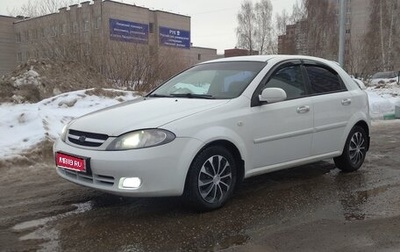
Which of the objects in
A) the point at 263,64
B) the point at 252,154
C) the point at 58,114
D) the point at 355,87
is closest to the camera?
the point at 252,154

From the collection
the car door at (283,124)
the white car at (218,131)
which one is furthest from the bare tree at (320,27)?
the car door at (283,124)

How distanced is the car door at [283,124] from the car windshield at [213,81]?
0.74 ft

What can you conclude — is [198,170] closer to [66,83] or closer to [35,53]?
[66,83]

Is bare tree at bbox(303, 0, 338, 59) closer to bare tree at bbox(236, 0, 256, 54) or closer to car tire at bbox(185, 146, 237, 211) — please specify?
bare tree at bbox(236, 0, 256, 54)

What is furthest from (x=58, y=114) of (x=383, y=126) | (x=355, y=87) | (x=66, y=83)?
(x=383, y=126)

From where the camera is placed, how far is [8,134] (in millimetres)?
7367

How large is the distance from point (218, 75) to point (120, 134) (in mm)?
1708

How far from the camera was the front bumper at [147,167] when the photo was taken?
402 centimetres

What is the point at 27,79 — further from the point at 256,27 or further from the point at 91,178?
the point at 256,27

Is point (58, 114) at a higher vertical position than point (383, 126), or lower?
higher

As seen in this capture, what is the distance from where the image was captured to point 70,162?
173 inches

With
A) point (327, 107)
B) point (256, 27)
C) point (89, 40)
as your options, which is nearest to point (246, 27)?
point (256, 27)

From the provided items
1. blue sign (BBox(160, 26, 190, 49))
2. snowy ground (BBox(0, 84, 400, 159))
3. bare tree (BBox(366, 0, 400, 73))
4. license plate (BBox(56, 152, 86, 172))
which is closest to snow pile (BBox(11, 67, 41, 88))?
snowy ground (BBox(0, 84, 400, 159))

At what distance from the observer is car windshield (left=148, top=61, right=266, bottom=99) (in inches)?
196
